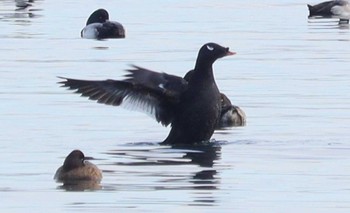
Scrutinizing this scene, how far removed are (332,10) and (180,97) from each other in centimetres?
2624

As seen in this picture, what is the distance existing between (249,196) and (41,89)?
32.2 feet

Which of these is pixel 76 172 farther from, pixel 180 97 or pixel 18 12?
pixel 18 12

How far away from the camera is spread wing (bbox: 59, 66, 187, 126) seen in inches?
701

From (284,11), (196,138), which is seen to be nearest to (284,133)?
(196,138)

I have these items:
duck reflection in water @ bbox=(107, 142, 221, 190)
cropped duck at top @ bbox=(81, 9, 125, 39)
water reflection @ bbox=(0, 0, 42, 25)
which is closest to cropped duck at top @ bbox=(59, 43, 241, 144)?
duck reflection in water @ bbox=(107, 142, 221, 190)

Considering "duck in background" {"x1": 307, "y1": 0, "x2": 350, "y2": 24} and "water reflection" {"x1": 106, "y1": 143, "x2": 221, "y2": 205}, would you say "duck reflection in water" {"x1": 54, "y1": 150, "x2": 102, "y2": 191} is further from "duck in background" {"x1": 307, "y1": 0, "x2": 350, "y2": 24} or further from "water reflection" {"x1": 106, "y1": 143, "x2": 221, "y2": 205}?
"duck in background" {"x1": 307, "y1": 0, "x2": 350, "y2": 24}

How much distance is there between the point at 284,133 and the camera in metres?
18.6

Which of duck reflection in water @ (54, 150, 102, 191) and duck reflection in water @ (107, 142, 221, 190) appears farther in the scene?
duck reflection in water @ (107, 142, 221, 190)

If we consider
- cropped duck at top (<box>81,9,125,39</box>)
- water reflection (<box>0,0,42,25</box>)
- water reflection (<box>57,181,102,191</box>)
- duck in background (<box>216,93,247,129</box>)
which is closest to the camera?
water reflection (<box>57,181,102,191</box>)

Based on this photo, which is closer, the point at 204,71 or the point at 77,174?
the point at 77,174

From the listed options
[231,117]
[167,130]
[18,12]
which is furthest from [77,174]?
[18,12]

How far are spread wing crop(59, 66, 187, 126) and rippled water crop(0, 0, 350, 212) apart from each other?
16.2 inches

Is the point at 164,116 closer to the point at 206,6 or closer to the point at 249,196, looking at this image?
the point at 249,196

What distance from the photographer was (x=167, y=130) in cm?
1947
